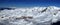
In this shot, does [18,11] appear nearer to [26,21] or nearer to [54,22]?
[26,21]

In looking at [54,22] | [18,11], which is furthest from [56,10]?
[18,11]

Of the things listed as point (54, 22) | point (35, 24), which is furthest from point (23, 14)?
point (54, 22)

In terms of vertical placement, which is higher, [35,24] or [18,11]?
[18,11]

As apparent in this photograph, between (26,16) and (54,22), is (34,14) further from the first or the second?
(54,22)

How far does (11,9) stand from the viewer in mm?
1104

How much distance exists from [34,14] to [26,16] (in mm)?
75

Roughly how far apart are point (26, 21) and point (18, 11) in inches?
4.7

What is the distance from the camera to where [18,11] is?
1112 mm

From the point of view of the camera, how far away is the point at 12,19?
1.08m

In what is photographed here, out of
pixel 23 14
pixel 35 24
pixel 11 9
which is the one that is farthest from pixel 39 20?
pixel 11 9

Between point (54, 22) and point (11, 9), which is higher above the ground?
point (11, 9)

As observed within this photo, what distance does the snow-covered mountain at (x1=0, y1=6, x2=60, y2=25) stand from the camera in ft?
3.52

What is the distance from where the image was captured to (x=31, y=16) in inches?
42.6

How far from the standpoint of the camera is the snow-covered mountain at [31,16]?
1.07m
